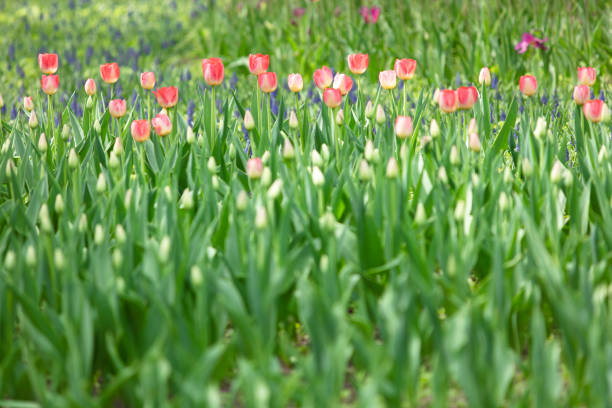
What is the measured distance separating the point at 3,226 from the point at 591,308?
6.94ft

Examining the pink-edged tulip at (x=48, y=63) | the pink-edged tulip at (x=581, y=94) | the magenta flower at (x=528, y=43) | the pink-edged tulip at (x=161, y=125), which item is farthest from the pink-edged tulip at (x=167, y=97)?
the magenta flower at (x=528, y=43)

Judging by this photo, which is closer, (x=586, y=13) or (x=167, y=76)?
(x=586, y=13)

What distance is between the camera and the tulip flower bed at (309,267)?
77.6 inches

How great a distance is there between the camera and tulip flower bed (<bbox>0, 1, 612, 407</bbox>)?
1972mm

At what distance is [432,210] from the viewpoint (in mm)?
2762

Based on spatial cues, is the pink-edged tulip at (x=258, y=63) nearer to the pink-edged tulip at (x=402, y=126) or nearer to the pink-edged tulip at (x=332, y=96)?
the pink-edged tulip at (x=332, y=96)

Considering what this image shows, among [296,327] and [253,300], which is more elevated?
[253,300]

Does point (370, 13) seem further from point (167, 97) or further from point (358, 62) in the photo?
point (167, 97)

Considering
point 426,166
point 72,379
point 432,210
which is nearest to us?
point 72,379

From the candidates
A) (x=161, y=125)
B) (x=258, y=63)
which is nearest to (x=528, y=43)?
(x=258, y=63)

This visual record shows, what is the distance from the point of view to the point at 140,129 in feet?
9.68

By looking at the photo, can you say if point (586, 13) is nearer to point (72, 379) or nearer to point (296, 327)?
point (296, 327)

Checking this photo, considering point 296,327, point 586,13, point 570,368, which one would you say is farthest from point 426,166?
point 586,13

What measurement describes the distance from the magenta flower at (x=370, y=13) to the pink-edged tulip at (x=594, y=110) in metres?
3.31
